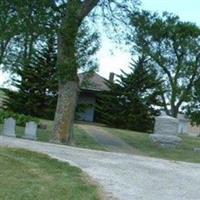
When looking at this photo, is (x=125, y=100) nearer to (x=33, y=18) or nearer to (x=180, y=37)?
(x=180, y=37)

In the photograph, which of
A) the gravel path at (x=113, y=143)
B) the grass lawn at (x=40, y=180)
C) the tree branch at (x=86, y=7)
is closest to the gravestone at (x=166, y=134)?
the gravel path at (x=113, y=143)

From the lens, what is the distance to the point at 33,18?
22.0m

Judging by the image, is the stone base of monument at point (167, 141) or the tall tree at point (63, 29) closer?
the tall tree at point (63, 29)

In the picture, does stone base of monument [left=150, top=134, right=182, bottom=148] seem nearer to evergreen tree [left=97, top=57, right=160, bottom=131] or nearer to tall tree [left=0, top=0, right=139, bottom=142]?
tall tree [left=0, top=0, right=139, bottom=142]

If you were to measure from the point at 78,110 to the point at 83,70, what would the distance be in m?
23.2

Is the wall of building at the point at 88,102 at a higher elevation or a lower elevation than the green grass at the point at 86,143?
higher

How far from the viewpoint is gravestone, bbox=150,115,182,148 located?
25.9 metres

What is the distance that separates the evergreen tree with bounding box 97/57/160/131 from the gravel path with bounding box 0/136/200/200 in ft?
92.7

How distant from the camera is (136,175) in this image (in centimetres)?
1255

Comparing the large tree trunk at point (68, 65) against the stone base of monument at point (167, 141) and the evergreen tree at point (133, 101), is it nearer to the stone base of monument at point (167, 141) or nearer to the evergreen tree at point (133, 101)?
the stone base of monument at point (167, 141)

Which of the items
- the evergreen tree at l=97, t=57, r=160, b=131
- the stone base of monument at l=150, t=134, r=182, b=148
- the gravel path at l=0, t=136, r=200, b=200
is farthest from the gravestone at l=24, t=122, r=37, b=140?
the evergreen tree at l=97, t=57, r=160, b=131

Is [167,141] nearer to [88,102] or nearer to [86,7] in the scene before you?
[86,7]

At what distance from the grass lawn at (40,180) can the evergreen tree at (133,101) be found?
31307 mm

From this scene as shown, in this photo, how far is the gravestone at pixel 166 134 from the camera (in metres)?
25.9
